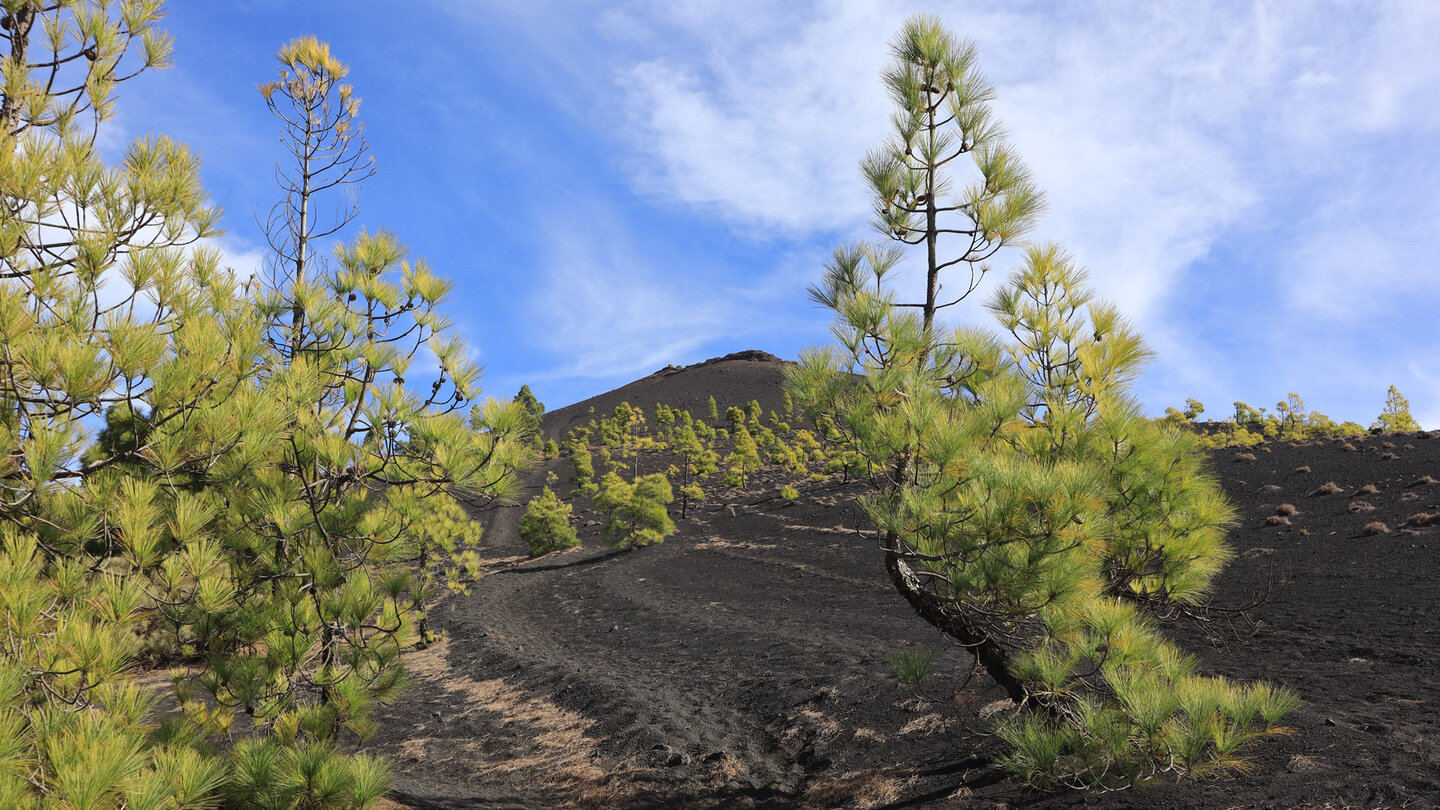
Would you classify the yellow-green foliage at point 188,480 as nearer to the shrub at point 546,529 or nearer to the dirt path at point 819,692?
the dirt path at point 819,692

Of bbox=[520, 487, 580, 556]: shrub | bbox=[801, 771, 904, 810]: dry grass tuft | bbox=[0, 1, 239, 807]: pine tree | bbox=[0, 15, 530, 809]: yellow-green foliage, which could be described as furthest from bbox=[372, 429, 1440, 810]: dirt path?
bbox=[520, 487, 580, 556]: shrub

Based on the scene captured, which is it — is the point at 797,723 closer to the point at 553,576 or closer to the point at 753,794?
the point at 753,794

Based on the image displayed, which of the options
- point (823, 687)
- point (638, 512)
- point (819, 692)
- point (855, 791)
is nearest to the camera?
point (855, 791)

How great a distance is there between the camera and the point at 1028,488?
3.32 meters

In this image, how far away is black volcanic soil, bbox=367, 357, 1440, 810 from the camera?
4.60m

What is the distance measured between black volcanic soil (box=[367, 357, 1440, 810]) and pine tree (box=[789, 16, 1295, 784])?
532 millimetres

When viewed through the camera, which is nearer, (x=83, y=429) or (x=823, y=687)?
(x=83, y=429)

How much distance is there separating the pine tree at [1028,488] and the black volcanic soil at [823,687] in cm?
53

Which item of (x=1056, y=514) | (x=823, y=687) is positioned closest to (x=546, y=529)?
(x=823, y=687)

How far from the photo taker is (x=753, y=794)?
5.55 metres

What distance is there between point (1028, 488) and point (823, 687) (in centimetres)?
476

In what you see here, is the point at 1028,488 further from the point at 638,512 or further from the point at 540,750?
the point at 638,512

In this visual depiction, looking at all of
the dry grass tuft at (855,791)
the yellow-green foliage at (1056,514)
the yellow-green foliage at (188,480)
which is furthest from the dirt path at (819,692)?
the yellow-green foliage at (188,480)

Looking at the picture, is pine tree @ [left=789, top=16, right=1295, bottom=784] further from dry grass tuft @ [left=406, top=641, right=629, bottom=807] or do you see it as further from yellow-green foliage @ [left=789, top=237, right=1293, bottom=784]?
dry grass tuft @ [left=406, top=641, right=629, bottom=807]
